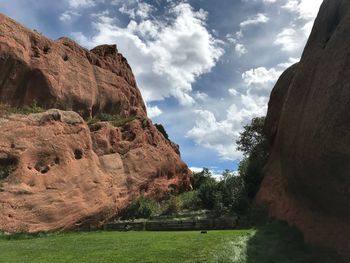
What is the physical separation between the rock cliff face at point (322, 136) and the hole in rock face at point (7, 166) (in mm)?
15645

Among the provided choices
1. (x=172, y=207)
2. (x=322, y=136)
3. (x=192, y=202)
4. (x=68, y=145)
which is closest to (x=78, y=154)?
(x=68, y=145)

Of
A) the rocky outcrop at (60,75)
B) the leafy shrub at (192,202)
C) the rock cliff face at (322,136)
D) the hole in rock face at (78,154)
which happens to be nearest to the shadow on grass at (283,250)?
the rock cliff face at (322,136)

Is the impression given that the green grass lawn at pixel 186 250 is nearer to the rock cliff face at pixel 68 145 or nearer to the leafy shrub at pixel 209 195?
the rock cliff face at pixel 68 145

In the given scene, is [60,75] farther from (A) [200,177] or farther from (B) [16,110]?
(A) [200,177]

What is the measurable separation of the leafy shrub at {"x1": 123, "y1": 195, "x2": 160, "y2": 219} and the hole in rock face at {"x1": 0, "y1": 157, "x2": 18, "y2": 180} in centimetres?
951

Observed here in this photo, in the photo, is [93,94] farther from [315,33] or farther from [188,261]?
[188,261]

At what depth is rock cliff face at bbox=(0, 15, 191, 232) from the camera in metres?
26.2

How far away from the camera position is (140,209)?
32500 millimetres

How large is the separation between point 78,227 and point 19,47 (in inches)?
660

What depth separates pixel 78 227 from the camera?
2778 cm

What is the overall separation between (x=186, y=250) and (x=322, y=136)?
5.83 metres

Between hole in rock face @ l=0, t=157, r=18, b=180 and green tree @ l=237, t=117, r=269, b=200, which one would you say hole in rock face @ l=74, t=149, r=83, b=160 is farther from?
green tree @ l=237, t=117, r=269, b=200

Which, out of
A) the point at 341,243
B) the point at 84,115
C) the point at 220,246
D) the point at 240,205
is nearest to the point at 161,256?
the point at 220,246

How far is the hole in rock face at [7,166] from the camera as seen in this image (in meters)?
25.7
